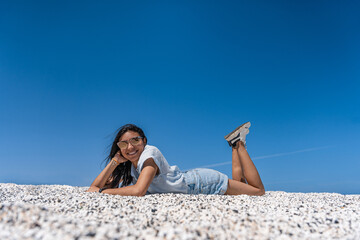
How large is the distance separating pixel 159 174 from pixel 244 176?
2359 millimetres

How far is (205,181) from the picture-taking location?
5.30 m

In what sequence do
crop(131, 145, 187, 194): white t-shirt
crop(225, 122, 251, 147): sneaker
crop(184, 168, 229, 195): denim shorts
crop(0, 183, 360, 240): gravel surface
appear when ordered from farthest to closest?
crop(225, 122, 251, 147): sneaker, crop(184, 168, 229, 195): denim shorts, crop(131, 145, 187, 194): white t-shirt, crop(0, 183, 360, 240): gravel surface

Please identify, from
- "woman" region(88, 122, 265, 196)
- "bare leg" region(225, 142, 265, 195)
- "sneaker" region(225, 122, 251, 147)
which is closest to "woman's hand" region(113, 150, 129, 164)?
"woman" region(88, 122, 265, 196)

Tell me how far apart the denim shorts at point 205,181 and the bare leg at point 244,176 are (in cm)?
24

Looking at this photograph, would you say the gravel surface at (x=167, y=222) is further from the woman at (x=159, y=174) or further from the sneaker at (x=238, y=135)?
the sneaker at (x=238, y=135)

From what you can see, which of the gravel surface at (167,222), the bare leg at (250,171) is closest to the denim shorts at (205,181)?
the bare leg at (250,171)

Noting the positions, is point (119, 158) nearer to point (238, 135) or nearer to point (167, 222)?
point (238, 135)

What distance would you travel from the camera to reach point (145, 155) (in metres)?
4.68

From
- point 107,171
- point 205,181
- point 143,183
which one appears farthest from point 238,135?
point 107,171

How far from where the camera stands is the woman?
182 inches

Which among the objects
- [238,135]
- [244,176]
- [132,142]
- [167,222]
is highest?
[238,135]

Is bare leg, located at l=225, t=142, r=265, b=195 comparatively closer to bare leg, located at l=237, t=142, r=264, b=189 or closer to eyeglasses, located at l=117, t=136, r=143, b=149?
bare leg, located at l=237, t=142, r=264, b=189

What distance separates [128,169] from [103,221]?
3.64m

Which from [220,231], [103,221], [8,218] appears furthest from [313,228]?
[8,218]
